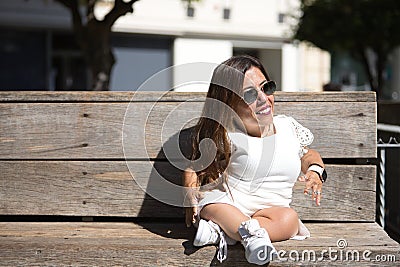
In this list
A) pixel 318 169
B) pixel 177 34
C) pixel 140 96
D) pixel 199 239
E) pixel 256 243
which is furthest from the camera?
pixel 177 34

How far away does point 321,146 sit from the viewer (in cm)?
321

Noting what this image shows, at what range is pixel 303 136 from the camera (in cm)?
296

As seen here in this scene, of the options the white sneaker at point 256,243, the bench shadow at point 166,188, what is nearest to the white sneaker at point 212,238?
the white sneaker at point 256,243

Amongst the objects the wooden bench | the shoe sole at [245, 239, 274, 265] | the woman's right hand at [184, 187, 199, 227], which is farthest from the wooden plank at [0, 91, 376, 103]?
the shoe sole at [245, 239, 274, 265]

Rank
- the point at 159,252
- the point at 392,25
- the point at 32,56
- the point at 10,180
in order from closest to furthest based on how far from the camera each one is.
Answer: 1. the point at 159,252
2. the point at 10,180
3. the point at 392,25
4. the point at 32,56

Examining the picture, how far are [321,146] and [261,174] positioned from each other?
598mm

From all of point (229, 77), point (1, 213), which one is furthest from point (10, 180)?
point (229, 77)

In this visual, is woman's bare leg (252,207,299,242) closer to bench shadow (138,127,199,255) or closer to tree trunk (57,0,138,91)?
bench shadow (138,127,199,255)

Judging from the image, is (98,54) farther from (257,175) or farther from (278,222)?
(278,222)

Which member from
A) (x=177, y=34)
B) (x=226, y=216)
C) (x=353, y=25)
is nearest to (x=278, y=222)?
(x=226, y=216)

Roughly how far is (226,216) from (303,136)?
0.63 meters

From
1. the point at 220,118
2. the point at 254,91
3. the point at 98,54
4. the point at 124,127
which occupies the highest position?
the point at 254,91

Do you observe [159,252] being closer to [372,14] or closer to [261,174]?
[261,174]

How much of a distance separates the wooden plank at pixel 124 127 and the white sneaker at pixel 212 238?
726mm
